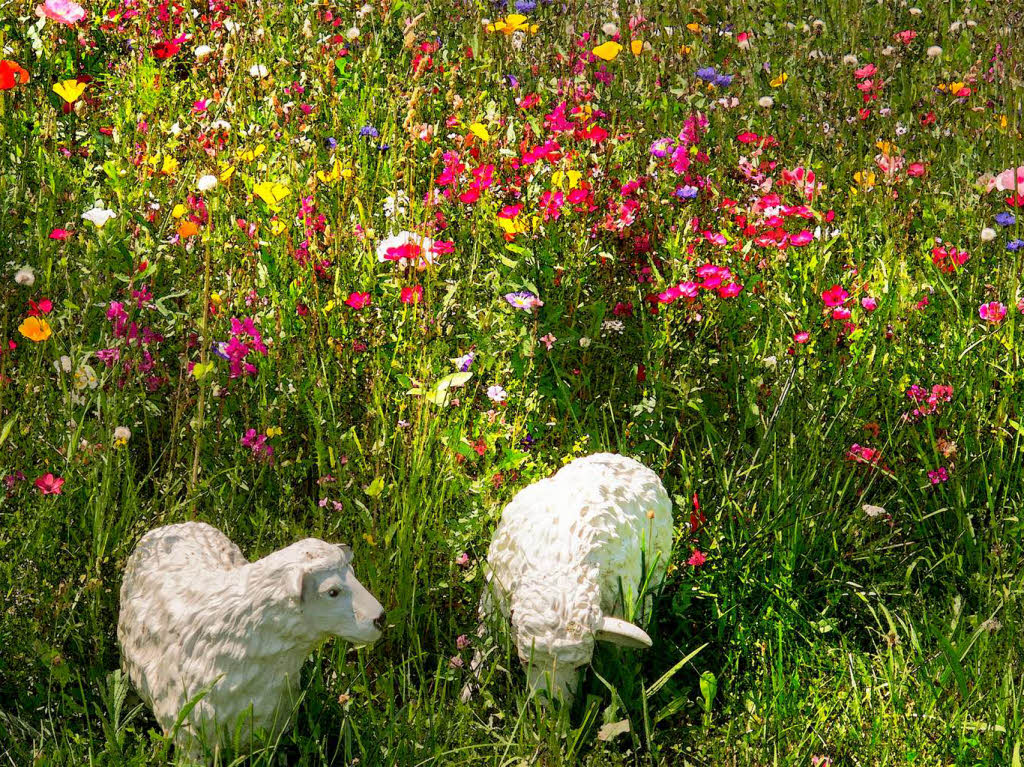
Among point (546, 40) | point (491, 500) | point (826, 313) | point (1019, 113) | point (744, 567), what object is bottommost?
point (744, 567)

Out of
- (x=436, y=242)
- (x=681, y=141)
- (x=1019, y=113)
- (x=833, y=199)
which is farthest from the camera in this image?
(x=1019, y=113)

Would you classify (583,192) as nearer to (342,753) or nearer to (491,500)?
(491,500)

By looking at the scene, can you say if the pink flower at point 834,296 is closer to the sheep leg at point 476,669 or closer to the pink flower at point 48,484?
the sheep leg at point 476,669

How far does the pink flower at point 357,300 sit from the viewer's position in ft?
9.04

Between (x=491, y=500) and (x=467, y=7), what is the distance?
3.36 meters

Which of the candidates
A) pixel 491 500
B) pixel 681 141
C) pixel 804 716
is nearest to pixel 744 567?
pixel 804 716

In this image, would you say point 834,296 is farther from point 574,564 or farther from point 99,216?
point 99,216

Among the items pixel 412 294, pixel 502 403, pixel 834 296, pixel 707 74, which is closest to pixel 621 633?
pixel 502 403

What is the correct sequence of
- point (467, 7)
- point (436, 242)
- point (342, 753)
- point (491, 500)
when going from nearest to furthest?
point (342, 753) < point (491, 500) < point (436, 242) < point (467, 7)

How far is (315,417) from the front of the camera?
2.61m

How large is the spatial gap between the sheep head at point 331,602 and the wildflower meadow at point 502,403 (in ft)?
0.88

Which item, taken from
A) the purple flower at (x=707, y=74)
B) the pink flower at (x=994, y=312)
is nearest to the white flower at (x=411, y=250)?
the pink flower at (x=994, y=312)

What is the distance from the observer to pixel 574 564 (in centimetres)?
222

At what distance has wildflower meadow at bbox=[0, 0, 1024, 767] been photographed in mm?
2354
